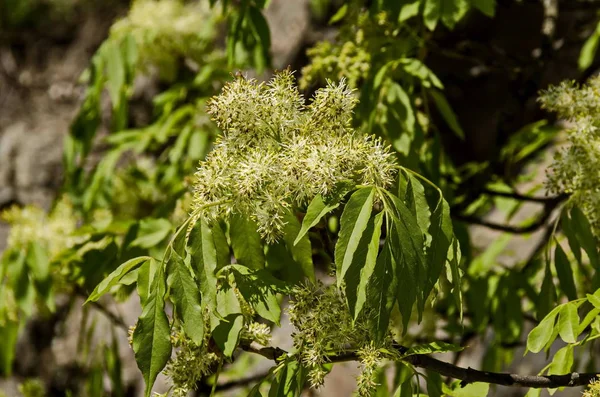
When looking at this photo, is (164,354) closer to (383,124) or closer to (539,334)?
(539,334)

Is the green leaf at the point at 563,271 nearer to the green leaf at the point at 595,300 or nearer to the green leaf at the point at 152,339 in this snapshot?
the green leaf at the point at 595,300

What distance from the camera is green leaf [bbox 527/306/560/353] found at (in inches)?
64.0

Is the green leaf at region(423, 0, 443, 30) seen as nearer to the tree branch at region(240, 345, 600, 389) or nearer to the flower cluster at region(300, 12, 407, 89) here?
the flower cluster at region(300, 12, 407, 89)

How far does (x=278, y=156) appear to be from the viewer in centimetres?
149

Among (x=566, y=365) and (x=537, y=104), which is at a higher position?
(x=537, y=104)

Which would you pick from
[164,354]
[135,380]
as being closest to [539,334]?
[164,354]

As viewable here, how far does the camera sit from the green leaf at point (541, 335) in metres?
1.62

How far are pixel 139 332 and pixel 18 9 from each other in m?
5.67

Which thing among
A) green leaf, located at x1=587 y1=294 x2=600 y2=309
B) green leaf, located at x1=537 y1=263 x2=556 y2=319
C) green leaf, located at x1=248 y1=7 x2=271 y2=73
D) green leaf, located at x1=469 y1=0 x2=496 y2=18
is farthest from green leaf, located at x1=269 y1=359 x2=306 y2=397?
green leaf, located at x1=248 y1=7 x2=271 y2=73

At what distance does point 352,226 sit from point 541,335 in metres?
0.57

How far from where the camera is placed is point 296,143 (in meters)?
1.51

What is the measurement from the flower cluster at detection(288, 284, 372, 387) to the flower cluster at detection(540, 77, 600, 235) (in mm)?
773

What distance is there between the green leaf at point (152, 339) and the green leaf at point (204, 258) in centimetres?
9

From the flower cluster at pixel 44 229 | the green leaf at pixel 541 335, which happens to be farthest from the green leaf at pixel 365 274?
the flower cluster at pixel 44 229
